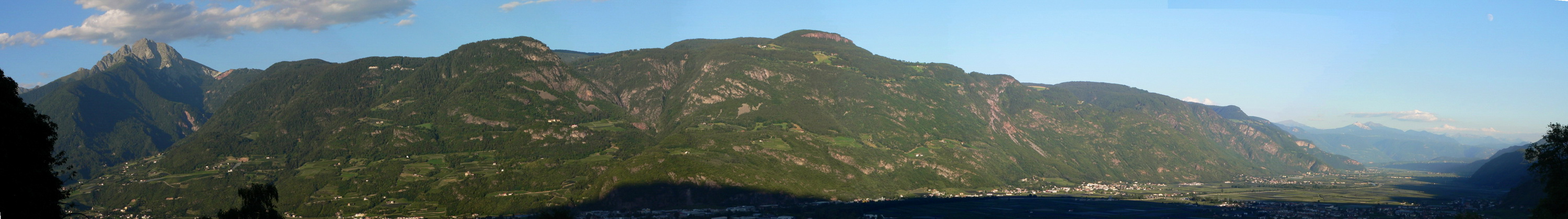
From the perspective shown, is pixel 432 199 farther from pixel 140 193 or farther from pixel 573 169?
pixel 140 193

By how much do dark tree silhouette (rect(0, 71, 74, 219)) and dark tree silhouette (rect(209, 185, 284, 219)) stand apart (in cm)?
1009

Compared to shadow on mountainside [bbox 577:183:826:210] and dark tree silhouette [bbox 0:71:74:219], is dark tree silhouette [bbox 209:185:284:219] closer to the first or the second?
dark tree silhouette [bbox 0:71:74:219]

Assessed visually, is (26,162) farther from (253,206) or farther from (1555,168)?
(1555,168)

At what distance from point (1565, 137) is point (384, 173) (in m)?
184

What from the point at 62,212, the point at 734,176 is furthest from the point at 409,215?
the point at 62,212

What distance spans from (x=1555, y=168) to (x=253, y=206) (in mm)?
109656

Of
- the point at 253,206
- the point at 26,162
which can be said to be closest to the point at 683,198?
the point at 253,206

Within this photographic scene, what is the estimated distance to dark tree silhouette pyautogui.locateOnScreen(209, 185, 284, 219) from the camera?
5541cm

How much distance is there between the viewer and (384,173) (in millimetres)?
192375

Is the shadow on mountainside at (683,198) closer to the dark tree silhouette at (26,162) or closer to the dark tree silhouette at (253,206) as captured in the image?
the dark tree silhouette at (26,162)

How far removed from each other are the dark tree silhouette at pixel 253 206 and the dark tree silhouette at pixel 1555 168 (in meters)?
106

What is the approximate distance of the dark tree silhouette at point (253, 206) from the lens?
5541 cm

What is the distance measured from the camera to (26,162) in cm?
5703

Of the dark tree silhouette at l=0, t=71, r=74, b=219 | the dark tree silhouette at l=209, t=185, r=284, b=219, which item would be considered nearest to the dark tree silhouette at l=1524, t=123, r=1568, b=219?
the dark tree silhouette at l=209, t=185, r=284, b=219
